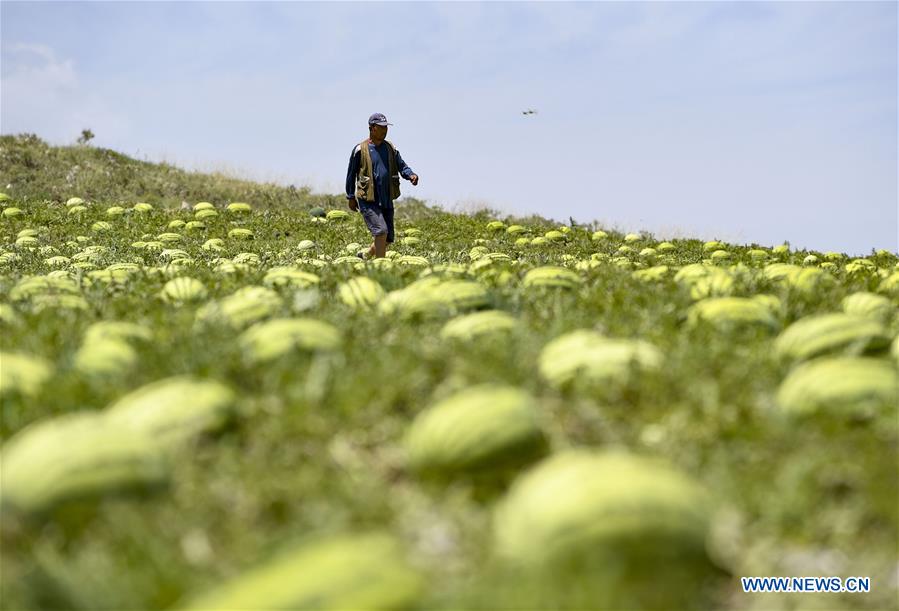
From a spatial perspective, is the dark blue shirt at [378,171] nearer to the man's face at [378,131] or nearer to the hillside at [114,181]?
the man's face at [378,131]

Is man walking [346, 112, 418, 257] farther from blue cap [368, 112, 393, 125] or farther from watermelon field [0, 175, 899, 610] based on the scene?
watermelon field [0, 175, 899, 610]

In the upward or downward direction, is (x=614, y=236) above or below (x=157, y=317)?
above

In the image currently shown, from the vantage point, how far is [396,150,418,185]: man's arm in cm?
1266

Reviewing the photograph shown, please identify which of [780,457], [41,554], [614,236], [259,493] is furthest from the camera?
[614,236]

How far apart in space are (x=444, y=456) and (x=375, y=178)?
1005 centimetres

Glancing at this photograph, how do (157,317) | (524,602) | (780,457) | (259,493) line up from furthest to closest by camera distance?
(157,317)
(780,457)
(259,493)
(524,602)

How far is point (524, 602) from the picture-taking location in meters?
2.23

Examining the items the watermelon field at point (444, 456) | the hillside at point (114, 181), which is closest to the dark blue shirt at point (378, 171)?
the watermelon field at point (444, 456)

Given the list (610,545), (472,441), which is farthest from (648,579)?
(472,441)

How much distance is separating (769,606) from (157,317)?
3916mm

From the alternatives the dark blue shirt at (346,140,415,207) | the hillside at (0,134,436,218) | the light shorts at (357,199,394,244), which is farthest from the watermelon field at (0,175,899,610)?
the hillside at (0,134,436,218)

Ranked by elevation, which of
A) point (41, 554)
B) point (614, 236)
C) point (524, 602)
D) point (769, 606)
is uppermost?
point (614, 236)

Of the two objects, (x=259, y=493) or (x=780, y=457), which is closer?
(x=259, y=493)

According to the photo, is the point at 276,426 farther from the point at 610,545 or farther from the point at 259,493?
the point at 610,545
